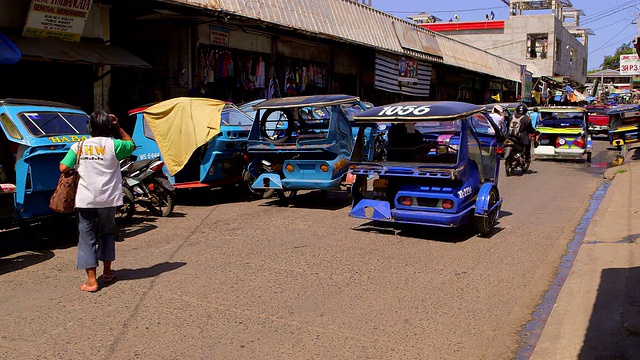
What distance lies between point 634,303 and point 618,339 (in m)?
1.00

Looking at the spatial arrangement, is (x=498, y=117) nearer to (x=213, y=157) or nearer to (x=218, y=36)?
(x=218, y=36)

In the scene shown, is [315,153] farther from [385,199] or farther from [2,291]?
[2,291]

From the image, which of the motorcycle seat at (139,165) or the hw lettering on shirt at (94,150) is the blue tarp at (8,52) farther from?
the hw lettering on shirt at (94,150)

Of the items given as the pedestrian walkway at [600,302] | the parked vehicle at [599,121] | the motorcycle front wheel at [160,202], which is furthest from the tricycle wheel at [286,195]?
the parked vehicle at [599,121]

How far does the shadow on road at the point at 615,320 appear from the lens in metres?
4.49

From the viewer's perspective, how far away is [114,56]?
44.4 feet

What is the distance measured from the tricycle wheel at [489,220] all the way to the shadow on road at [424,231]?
0.19 meters

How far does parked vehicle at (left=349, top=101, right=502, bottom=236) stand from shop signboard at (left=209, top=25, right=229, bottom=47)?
29.1 ft

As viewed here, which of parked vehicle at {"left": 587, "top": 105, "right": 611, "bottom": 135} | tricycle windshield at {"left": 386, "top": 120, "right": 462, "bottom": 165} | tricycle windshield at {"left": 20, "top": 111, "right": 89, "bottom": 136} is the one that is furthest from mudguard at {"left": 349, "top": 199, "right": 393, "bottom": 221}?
parked vehicle at {"left": 587, "top": 105, "right": 611, "bottom": 135}

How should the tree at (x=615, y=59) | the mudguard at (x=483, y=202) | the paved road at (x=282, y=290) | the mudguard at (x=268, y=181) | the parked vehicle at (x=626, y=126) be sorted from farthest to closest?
the tree at (x=615, y=59), the parked vehicle at (x=626, y=126), the mudguard at (x=268, y=181), the mudguard at (x=483, y=202), the paved road at (x=282, y=290)

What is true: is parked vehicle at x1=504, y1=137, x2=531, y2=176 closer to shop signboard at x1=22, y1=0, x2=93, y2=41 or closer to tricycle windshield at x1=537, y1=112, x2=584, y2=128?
tricycle windshield at x1=537, y1=112, x2=584, y2=128

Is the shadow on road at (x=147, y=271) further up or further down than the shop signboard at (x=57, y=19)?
further down

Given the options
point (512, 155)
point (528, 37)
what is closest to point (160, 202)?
point (512, 155)

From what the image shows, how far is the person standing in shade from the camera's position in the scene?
5.91 m
